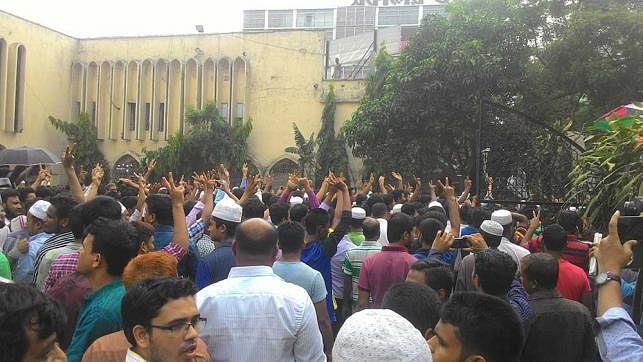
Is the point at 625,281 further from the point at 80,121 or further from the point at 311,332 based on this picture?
the point at 80,121

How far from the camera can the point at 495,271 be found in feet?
12.4

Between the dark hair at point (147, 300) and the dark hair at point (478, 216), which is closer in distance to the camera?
the dark hair at point (147, 300)

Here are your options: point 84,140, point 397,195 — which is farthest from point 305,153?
point 397,195

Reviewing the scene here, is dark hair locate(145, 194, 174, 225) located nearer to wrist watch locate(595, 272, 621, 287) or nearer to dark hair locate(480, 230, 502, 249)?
dark hair locate(480, 230, 502, 249)

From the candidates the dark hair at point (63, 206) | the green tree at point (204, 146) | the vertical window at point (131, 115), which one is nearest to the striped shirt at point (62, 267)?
the dark hair at point (63, 206)

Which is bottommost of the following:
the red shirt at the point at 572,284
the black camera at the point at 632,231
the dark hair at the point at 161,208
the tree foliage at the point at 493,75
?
the red shirt at the point at 572,284

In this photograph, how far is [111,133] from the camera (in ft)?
101

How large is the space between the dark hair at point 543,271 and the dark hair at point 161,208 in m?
2.65

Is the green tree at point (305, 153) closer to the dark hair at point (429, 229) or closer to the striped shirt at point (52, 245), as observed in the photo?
the dark hair at point (429, 229)

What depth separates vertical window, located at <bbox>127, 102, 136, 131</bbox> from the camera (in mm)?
30828

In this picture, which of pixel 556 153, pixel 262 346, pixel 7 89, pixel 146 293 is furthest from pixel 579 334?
pixel 7 89

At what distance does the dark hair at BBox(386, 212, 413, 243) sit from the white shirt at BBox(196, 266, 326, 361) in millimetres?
1907

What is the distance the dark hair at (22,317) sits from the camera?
1937 mm

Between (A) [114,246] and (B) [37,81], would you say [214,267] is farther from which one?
(B) [37,81]
